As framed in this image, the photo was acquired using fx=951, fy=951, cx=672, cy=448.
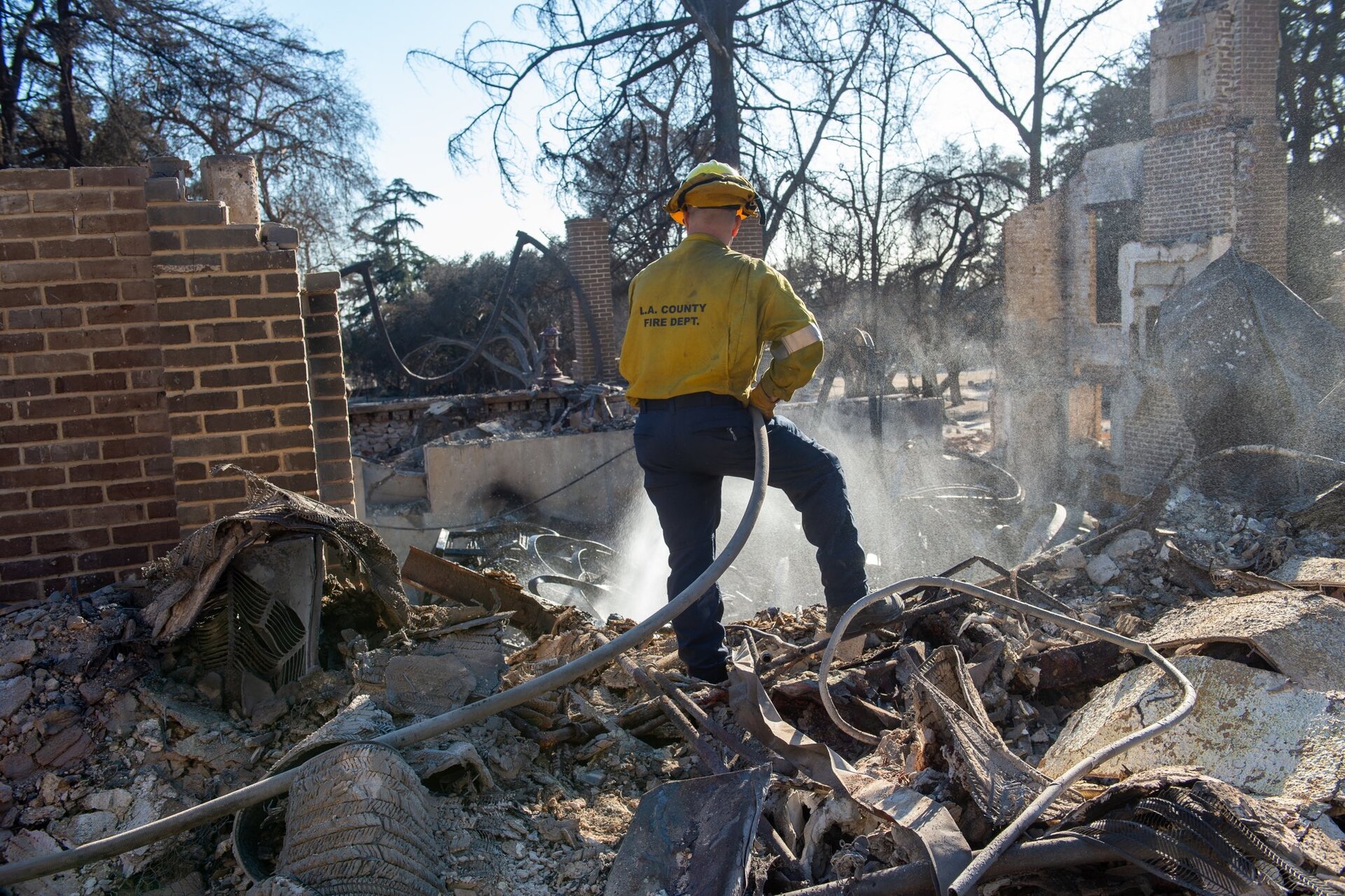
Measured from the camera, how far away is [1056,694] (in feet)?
11.0

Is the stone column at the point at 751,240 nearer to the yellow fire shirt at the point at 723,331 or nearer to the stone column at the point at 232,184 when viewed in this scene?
the stone column at the point at 232,184

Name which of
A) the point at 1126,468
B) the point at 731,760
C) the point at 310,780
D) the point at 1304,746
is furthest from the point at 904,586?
the point at 1126,468

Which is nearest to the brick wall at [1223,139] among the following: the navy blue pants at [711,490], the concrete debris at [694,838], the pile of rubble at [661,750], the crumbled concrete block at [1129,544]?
the crumbled concrete block at [1129,544]

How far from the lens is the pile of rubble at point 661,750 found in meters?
2.23

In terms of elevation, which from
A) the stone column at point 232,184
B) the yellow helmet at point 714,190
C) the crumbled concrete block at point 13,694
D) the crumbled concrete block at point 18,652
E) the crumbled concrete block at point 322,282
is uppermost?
the stone column at point 232,184

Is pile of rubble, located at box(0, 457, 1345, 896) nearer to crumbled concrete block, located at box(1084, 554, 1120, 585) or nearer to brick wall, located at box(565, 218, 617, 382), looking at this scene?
crumbled concrete block, located at box(1084, 554, 1120, 585)

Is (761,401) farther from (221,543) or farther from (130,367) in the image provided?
(130,367)

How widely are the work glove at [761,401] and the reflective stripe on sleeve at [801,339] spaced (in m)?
0.18

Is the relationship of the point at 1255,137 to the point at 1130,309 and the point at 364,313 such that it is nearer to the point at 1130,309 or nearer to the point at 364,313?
the point at 1130,309

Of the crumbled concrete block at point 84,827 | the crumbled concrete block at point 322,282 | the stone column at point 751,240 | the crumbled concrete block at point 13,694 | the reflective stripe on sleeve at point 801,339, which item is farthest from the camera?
the stone column at point 751,240

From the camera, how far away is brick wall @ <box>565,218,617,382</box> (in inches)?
699

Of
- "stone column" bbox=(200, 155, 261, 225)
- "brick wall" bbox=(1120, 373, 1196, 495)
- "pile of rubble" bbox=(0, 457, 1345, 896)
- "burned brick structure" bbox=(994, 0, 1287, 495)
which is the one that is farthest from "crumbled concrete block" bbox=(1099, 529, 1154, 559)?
"brick wall" bbox=(1120, 373, 1196, 495)

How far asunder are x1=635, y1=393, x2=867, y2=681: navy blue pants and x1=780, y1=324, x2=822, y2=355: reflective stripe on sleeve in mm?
282

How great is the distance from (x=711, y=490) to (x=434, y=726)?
148 cm
